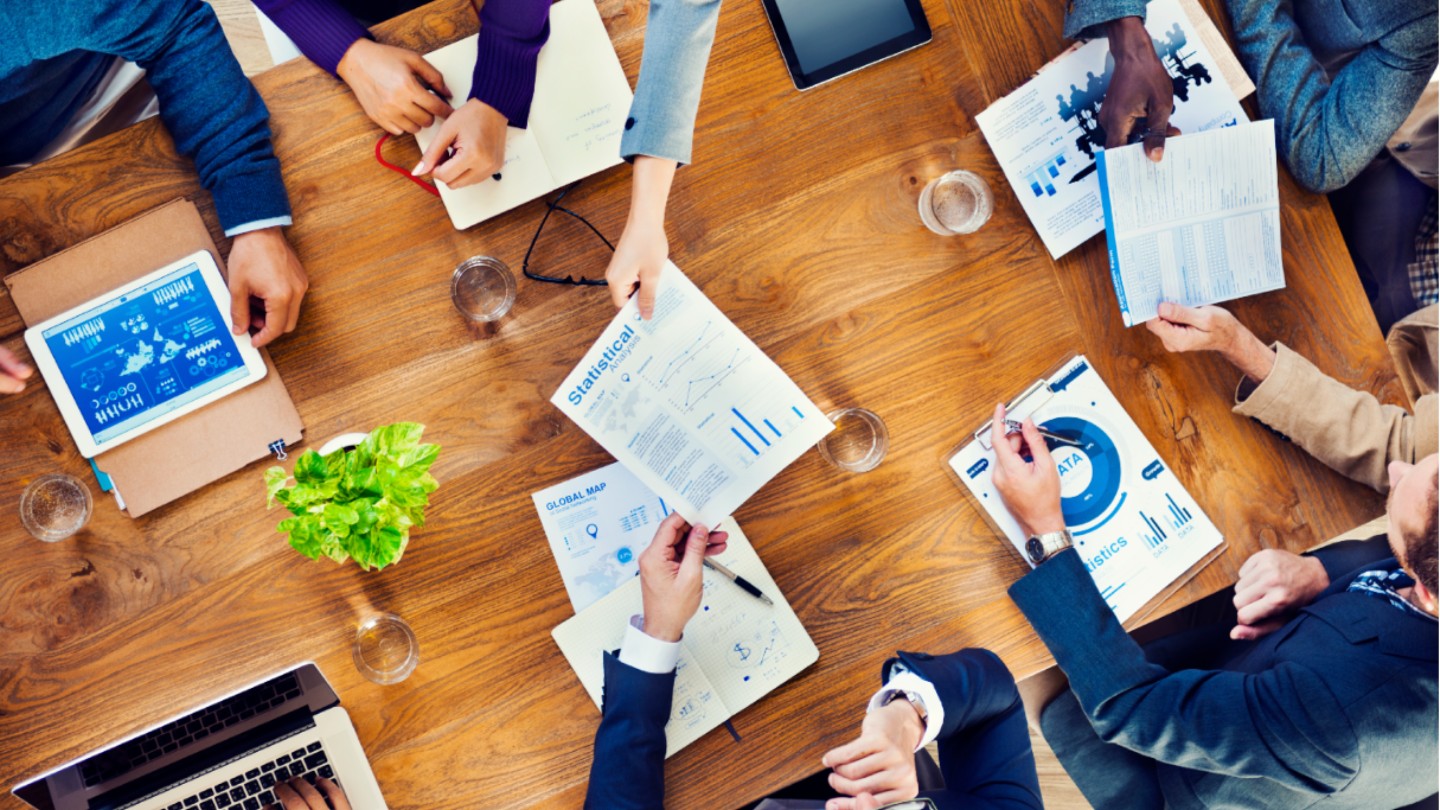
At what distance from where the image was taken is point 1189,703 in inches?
49.8

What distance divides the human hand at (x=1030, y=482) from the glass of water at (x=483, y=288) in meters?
0.73

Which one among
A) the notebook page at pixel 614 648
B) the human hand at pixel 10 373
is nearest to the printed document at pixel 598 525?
the notebook page at pixel 614 648

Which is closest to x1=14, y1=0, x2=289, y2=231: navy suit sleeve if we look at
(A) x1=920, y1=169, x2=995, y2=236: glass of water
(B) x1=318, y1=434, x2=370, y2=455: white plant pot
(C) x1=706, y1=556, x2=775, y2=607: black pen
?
(B) x1=318, y1=434, x2=370, y2=455: white plant pot

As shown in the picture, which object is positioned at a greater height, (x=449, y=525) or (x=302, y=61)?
(x=302, y=61)

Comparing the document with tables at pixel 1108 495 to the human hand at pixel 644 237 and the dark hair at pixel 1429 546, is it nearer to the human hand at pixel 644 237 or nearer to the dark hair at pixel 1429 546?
the dark hair at pixel 1429 546

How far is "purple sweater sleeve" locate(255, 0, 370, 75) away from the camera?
1249mm

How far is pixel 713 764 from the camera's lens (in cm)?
126

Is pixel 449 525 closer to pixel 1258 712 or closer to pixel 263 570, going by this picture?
pixel 263 570

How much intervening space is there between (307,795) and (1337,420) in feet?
4.96

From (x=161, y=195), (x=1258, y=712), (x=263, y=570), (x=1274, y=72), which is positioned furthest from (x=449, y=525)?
(x=1274, y=72)

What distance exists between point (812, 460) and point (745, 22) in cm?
65

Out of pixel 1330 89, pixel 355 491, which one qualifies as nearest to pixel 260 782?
pixel 355 491

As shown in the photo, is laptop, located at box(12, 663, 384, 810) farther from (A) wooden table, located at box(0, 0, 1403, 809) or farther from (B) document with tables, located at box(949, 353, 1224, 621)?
(B) document with tables, located at box(949, 353, 1224, 621)

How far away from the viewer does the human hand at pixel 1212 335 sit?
4.20 ft
